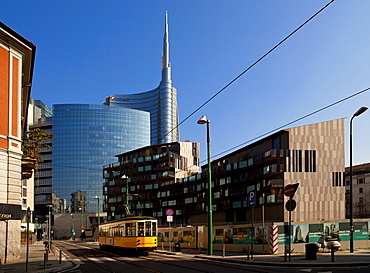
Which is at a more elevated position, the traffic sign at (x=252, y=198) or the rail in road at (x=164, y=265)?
the traffic sign at (x=252, y=198)

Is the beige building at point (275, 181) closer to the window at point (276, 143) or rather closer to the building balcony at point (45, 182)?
the window at point (276, 143)

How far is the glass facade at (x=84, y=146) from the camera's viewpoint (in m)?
167

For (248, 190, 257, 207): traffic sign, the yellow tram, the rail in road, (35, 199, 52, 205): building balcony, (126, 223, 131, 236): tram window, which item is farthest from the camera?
(35, 199, 52, 205): building balcony

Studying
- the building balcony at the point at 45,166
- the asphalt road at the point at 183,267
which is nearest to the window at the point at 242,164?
the asphalt road at the point at 183,267

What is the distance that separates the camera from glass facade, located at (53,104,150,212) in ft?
547

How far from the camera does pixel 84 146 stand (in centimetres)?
17300

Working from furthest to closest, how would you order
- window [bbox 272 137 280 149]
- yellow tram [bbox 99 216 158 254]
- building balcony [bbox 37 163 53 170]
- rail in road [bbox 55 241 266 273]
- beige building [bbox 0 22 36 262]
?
building balcony [bbox 37 163 53 170], window [bbox 272 137 280 149], yellow tram [bbox 99 216 158 254], beige building [bbox 0 22 36 262], rail in road [bbox 55 241 266 273]

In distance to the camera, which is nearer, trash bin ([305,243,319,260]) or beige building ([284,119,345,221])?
trash bin ([305,243,319,260])

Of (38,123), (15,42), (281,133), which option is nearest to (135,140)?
(38,123)

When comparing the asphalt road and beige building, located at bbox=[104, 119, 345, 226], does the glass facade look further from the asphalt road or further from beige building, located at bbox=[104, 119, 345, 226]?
the asphalt road

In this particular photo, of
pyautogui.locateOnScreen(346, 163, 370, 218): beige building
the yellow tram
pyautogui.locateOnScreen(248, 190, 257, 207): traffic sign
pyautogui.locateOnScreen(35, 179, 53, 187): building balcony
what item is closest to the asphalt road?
the yellow tram

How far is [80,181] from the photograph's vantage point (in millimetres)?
171625

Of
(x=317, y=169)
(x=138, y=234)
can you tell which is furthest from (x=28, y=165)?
(x=317, y=169)

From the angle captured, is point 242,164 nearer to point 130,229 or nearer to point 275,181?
A: point 275,181
